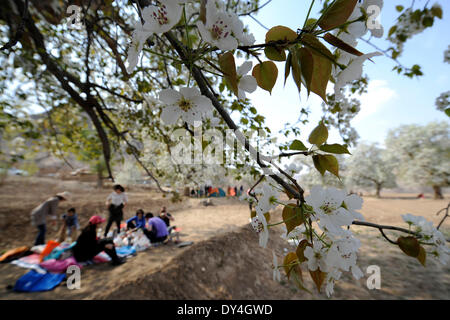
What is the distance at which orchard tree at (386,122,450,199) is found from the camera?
1300 centimetres

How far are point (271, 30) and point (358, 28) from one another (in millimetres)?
210

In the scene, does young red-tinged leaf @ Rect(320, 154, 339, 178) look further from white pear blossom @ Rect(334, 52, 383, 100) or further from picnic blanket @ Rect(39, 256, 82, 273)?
picnic blanket @ Rect(39, 256, 82, 273)

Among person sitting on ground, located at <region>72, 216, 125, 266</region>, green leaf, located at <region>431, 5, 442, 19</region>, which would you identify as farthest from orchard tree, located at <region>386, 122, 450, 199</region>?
person sitting on ground, located at <region>72, 216, 125, 266</region>

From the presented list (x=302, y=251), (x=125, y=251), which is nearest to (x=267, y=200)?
(x=302, y=251)

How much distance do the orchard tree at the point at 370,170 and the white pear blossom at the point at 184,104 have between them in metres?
22.5

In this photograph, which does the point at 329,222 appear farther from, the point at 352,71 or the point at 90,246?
the point at 90,246

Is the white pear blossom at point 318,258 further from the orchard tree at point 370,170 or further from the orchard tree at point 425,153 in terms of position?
the orchard tree at point 370,170

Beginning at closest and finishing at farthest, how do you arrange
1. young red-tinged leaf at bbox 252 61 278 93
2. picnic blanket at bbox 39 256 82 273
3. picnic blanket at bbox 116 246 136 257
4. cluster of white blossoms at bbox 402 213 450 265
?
young red-tinged leaf at bbox 252 61 278 93 < cluster of white blossoms at bbox 402 213 450 265 < picnic blanket at bbox 39 256 82 273 < picnic blanket at bbox 116 246 136 257

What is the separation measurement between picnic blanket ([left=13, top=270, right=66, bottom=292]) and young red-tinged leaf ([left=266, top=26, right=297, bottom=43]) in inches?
177

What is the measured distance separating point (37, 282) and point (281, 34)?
15.5ft

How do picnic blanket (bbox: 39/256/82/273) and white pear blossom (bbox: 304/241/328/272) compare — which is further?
picnic blanket (bbox: 39/256/82/273)

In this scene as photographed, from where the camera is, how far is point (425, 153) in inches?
536
